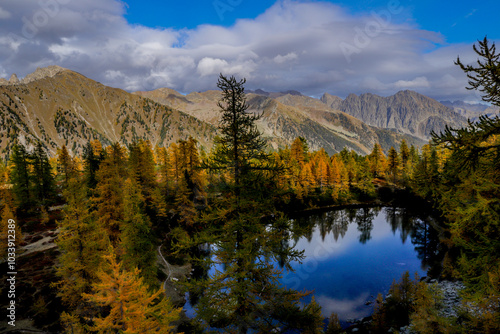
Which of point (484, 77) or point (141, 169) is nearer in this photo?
point (484, 77)

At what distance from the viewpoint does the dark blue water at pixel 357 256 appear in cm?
2998

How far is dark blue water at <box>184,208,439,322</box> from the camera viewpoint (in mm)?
29984

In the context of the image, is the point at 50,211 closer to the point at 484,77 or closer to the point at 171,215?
the point at 171,215

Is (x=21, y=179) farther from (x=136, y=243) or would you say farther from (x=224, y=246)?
(x=224, y=246)

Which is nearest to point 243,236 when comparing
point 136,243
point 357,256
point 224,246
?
point 224,246

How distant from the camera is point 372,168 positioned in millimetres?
85938

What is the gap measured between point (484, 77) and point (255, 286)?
427 inches

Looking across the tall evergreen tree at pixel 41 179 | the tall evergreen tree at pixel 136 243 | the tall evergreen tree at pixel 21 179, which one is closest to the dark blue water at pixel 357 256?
the tall evergreen tree at pixel 136 243

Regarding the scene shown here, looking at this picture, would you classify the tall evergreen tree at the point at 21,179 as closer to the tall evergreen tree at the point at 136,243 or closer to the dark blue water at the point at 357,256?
the tall evergreen tree at the point at 136,243

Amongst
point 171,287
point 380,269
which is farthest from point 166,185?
point 380,269

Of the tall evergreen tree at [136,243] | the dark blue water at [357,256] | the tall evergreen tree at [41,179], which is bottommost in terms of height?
the dark blue water at [357,256]

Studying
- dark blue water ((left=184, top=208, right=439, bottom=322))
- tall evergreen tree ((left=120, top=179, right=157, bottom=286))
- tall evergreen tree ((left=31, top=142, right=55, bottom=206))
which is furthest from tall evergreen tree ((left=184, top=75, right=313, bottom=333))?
tall evergreen tree ((left=31, top=142, right=55, bottom=206))

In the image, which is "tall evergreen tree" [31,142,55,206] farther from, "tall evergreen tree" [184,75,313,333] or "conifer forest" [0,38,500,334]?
"tall evergreen tree" [184,75,313,333]

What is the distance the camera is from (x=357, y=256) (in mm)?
41031
